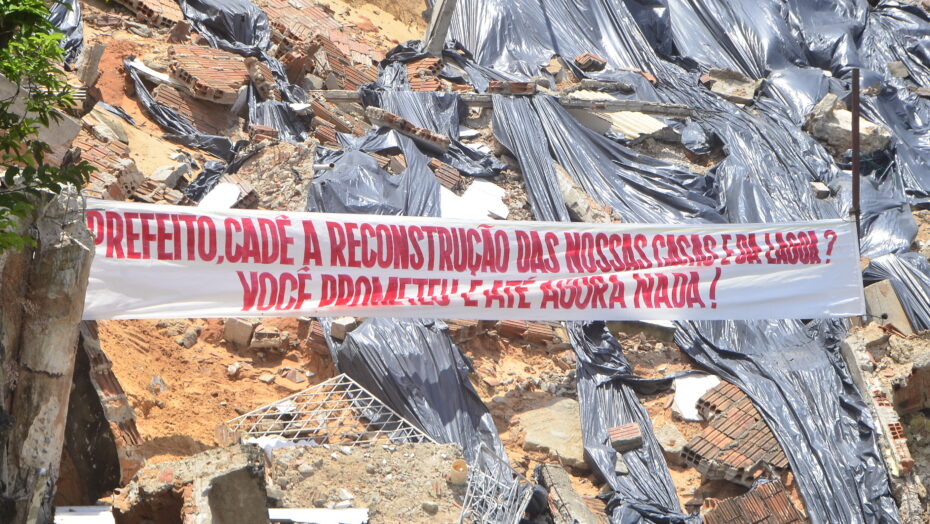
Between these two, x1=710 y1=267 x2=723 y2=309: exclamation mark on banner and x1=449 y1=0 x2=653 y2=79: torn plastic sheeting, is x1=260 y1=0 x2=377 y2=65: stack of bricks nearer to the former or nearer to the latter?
x1=449 y1=0 x2=653 y2=79: torn plastic sheeting

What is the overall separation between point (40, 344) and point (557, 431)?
4705mm

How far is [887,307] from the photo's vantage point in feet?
36.2

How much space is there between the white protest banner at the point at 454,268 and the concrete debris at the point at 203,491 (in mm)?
1400

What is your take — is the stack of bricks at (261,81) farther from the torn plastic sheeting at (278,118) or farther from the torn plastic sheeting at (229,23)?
the torn plastic sheeting at (229,23)

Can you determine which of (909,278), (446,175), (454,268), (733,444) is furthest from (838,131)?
(454,268)

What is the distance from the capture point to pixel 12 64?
429cm

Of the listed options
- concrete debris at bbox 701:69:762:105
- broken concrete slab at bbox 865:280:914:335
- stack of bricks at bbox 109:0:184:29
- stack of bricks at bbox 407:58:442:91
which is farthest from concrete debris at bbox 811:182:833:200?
stack of bricks at bbox 109:0:184:29

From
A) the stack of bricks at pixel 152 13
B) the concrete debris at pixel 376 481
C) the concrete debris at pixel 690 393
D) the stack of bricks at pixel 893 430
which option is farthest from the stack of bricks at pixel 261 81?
the stack of bricks at pixel 893 430

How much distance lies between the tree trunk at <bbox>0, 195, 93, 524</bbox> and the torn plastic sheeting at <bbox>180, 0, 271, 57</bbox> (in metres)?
8.00

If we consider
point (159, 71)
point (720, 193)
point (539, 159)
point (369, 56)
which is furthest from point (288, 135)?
point (720, 193)

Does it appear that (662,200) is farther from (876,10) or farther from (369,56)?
(876,10)

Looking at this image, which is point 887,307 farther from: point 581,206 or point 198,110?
point 198,110

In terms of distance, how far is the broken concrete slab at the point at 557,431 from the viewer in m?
8.59

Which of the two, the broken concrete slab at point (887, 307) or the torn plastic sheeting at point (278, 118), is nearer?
the broken concrete slab at point (887, 307)
